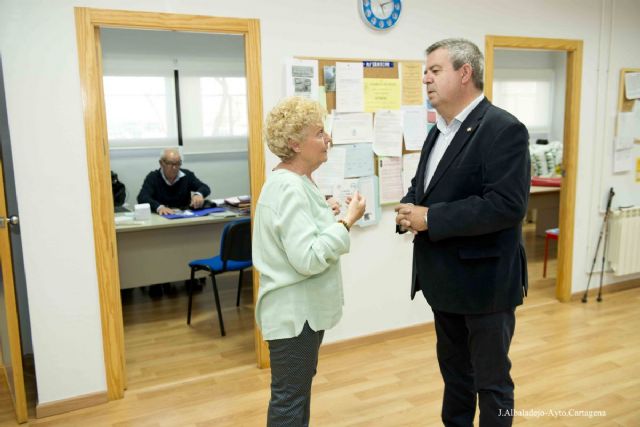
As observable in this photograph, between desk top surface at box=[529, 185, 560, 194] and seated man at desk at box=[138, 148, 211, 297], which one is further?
desk top surface at box=[529, 185, 560, 194]

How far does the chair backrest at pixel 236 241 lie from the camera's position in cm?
371

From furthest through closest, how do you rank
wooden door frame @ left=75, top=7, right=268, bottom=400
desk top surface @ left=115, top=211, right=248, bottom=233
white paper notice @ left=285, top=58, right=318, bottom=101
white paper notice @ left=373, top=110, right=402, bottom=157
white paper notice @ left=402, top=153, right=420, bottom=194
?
1. desk top surface @ left=115, top=211, right=248, bottom=233
2. white paper notice @ left=402, top=153, right=420, bottom=194
3. white paper notice @ left=373, top=110, right=402, bottom=157
4. white paper notice @ left=285, top=58, right=318, bottom=101
5. wooden door frame @ left=75, top=7, right=268, bottom=400

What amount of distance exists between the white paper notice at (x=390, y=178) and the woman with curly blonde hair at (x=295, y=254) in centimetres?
166

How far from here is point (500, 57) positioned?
26.5 ft

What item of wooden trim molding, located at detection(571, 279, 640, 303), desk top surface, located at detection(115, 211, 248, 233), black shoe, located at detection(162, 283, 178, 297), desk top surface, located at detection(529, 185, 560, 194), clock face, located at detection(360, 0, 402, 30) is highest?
clock face, located at detection(360, 0, 402, 30)

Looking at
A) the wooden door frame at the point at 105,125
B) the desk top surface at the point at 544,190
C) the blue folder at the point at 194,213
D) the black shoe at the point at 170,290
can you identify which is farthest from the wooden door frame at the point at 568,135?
the black shoe at the point at 170,290

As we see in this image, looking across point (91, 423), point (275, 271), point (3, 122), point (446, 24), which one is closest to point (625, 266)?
point (446, 24)

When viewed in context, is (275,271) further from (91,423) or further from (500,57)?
(500,57)

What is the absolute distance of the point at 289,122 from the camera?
171 centimetres

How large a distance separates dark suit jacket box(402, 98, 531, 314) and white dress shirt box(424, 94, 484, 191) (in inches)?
1.3

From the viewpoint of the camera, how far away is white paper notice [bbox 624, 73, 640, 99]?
4239 millimetres

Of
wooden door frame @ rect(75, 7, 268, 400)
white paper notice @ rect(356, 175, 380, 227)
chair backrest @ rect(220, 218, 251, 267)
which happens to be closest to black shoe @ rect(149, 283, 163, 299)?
chair backrest @ rect(220, 218, 251, 267)

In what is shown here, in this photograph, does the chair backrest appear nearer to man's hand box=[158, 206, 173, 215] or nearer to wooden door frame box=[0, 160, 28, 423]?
man's hand box=[158, 206, 173, 215]

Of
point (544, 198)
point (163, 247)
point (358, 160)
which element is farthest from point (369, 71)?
point (544, 198)
